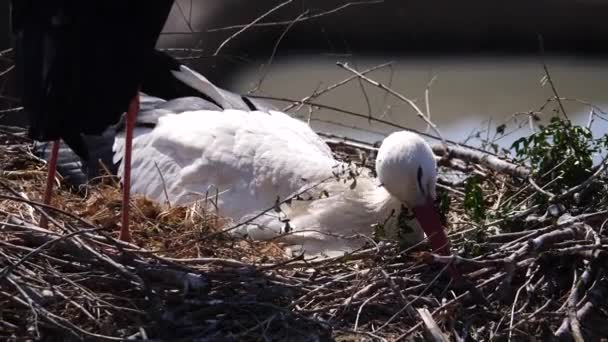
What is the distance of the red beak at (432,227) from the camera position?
4.25m

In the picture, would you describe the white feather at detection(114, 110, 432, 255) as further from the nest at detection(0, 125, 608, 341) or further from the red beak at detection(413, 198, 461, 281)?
the nest at detection(0, 125, 608, 341)

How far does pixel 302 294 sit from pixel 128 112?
1071mm

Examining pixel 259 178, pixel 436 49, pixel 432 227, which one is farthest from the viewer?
pixel 436 49

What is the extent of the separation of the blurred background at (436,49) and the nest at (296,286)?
5070 millimetres

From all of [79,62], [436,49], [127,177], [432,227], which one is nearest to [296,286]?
[432,227]

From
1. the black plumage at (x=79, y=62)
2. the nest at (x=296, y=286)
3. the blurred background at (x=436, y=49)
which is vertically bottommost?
the blurred background at (x=436, y=49)

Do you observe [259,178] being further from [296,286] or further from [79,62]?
[79,62]

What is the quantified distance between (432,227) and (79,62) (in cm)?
140

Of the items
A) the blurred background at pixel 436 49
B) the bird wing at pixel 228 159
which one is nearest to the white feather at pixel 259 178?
the bird wing at pixel 228 159

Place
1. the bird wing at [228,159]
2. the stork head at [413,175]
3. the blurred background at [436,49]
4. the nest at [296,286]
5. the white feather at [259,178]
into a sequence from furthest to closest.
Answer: the blurred background at [436,49] < the bird wing at [228,159] < the white feather at [259,178] < the stork head at [413,175] < the nest at [296,286]

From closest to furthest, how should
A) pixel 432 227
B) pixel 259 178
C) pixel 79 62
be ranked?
1. pixel 79 62
2. pixel 432 227
3. pixel 259 178

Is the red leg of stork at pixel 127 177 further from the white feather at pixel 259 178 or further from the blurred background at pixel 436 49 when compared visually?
the blurred background at pixel 436 49

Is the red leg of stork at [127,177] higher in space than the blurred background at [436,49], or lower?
higher

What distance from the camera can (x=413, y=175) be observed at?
4.47 metres
